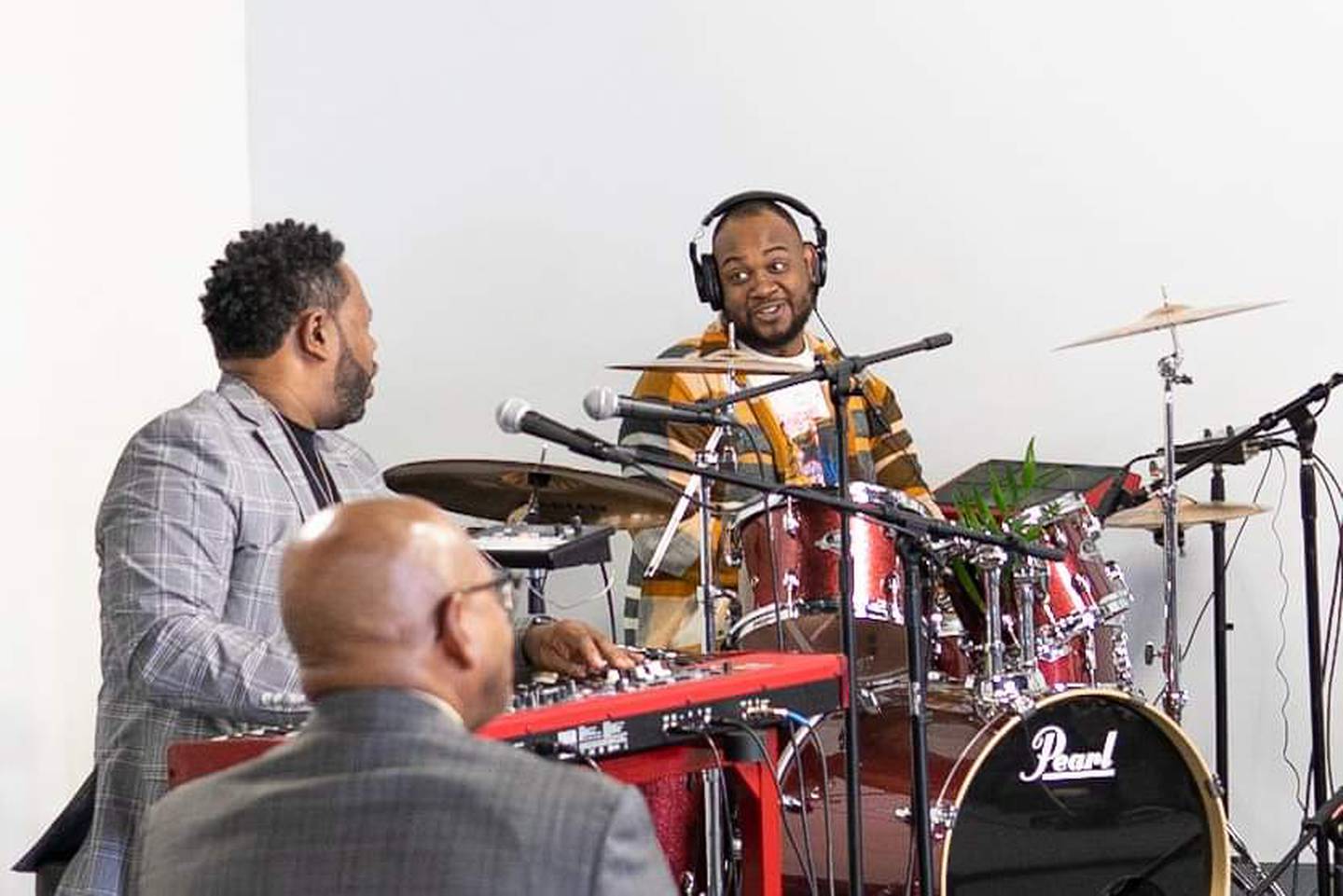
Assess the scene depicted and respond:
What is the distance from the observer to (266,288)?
3291mm

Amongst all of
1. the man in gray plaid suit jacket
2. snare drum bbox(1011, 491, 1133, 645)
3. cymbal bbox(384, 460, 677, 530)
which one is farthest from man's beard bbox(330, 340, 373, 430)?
snare drum bbox(1011, 491, 1133, 645)

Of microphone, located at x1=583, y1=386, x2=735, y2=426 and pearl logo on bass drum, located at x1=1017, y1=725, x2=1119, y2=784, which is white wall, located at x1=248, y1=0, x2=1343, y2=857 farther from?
microphone, located at x1=583, y1=386, x2=735, y2=426

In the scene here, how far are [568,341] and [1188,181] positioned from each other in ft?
5.43

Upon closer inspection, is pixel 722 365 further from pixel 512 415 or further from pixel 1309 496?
pixel 1309 496

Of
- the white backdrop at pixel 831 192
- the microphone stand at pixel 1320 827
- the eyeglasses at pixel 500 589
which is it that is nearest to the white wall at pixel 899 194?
the white backdrop at pixel 831 192

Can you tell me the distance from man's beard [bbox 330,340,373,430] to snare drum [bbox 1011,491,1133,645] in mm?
1352

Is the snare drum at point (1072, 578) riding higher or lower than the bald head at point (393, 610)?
lower

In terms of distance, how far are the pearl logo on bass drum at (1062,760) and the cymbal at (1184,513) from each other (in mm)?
838

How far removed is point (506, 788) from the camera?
60.7 inches

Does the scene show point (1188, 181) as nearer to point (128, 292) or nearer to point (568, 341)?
point (568, 341)

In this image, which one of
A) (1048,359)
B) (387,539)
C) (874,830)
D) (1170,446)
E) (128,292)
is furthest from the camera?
(1048,359)

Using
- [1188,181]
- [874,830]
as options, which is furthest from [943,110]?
[874,830]

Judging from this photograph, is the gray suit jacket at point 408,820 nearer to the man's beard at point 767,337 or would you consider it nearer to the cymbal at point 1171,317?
the cymbal at point 1171,317

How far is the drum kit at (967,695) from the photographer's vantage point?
372cm
